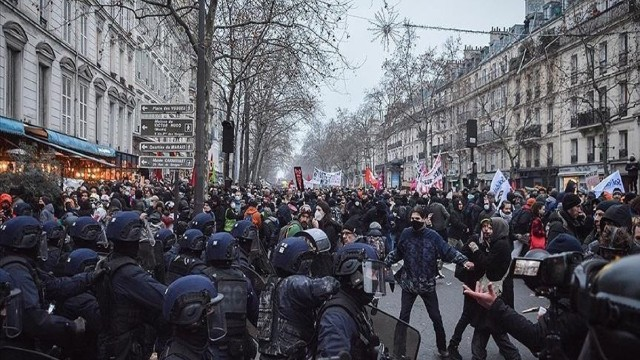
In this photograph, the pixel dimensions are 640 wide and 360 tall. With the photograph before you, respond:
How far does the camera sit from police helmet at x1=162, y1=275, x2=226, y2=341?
2.94 m

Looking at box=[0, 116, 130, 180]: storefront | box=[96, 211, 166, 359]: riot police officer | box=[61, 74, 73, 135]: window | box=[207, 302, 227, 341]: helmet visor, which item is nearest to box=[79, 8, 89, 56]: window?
box=[61, 74, 73, 135]: window

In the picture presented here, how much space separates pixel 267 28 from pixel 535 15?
108ft

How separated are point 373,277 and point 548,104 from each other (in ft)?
133

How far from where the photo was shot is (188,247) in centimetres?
550

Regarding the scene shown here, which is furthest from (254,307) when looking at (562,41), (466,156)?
(466,156)

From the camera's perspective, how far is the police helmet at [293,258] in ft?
12.8

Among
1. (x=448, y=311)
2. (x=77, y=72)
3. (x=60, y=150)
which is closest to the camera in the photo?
(x=448, y=311)

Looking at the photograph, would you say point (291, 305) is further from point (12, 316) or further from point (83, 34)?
point (83, 34)

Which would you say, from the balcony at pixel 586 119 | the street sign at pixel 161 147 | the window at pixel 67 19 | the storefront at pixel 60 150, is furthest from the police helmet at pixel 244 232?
the balcony at pixel 586 119

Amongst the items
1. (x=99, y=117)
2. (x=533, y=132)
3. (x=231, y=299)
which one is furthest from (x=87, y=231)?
(x=533, y=132)

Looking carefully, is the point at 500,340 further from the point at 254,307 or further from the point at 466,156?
the point at 466,156

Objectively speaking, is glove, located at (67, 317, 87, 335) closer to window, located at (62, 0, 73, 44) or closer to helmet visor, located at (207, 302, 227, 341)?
helmet visor, located at (207, 302, 227, 341)

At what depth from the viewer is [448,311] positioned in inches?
347

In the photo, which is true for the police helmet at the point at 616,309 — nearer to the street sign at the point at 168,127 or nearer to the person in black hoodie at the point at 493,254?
the person in black hoodie at the point at 493,254
